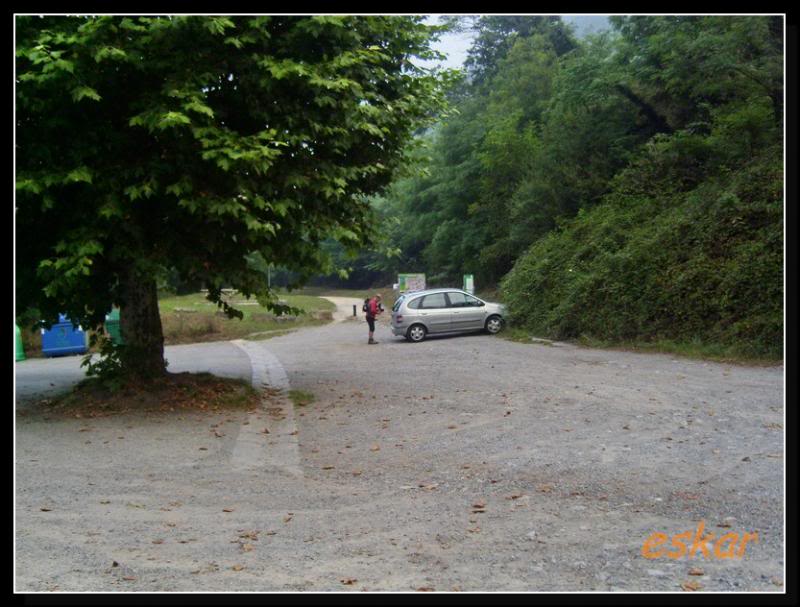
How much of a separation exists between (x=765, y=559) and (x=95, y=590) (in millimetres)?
4466

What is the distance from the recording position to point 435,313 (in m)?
24.8

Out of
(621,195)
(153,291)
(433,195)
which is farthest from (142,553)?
(433,195)

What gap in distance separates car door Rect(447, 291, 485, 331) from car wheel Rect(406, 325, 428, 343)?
108 centimetres

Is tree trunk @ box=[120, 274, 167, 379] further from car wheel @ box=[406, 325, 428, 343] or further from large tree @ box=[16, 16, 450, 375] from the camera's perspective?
car wheel @ box=[406, 325, 428, 343]

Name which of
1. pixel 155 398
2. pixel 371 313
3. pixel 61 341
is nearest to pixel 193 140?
pixel 155 398

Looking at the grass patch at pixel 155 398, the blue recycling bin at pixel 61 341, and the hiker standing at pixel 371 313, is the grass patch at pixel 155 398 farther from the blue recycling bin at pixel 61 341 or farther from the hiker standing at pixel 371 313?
the blue recycling bin at pixel 61 341

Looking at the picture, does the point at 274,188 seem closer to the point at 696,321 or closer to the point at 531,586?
the point at 531,586

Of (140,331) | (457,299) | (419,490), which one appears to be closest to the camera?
(419,490)

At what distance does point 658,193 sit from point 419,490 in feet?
62.5

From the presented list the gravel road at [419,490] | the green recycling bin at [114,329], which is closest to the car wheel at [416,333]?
the green recycling bin at [114,329]

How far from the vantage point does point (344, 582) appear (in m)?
4.85

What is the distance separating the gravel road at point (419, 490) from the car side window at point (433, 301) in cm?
1111

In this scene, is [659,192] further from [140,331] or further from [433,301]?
[140,331]

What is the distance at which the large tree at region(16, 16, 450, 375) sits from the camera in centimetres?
984
